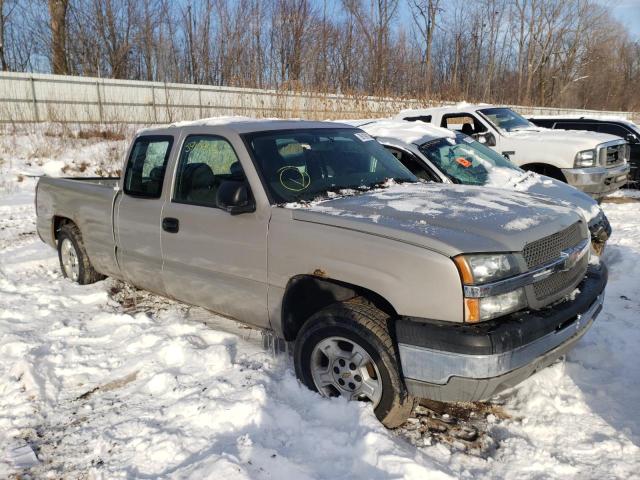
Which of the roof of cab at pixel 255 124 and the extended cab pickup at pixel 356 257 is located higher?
the roof of cab at pixel 255 124

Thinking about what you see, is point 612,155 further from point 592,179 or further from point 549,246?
point 549,246

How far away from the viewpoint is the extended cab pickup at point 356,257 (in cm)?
271

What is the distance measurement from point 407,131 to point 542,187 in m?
1.78

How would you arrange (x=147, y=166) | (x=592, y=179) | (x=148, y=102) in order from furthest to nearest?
1. (x=148, y=102)
2. (x=592, y=179)
3. (x=147, y=166)

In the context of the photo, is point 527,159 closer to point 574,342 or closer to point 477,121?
point 477,121

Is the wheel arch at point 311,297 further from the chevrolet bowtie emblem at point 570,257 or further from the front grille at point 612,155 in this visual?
the front grille at point 612,155

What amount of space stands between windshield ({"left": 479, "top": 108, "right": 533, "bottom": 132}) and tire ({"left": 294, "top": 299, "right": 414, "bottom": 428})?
7590mm

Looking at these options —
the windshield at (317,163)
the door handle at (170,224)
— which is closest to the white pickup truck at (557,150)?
the windshield at (317,163)

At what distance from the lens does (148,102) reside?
22688 millimetres

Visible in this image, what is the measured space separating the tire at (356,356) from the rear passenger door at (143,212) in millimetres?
1734

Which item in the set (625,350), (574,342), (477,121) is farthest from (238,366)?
(477,121)

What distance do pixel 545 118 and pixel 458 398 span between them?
1152 cm

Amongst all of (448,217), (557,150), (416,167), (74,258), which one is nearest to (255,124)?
(448,217)

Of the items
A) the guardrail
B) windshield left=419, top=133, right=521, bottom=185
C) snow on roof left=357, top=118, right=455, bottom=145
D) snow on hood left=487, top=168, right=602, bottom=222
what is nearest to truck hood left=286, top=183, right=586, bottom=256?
snow on hood left=487, top=168, right=602, bottom=222
